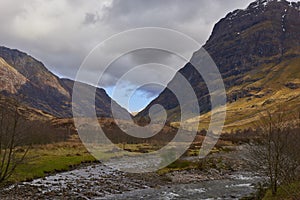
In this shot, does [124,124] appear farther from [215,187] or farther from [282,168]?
[282,168]

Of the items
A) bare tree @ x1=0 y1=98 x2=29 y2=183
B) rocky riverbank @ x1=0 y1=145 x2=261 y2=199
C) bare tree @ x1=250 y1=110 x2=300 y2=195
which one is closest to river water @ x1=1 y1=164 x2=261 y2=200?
rocky riverbank @ x1=0 y1=145 x2=261 y2=199

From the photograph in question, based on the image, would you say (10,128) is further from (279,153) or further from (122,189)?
(122,189)

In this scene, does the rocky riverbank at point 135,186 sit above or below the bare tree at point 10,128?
below

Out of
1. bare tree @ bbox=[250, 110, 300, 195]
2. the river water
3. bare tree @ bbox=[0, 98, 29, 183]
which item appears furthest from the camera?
the river water

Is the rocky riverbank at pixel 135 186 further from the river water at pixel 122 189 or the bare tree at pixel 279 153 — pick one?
the bare tree at pixel 279 153

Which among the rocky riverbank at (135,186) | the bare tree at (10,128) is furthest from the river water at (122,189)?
the bare tree at (10,128)

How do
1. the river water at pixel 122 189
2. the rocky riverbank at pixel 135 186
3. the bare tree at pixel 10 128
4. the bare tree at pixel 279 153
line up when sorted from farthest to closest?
the rocky riverbank at pixel 135 186, the river water at pixel 122 189, the bare tree at pixel 279 153, the bare tree at pixel 10 128

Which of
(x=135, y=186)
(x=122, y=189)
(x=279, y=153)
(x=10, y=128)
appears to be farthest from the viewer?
(x=135, y=186)

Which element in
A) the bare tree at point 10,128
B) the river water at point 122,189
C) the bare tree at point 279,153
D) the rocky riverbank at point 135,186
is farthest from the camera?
the rocky riverbank at point 135,186

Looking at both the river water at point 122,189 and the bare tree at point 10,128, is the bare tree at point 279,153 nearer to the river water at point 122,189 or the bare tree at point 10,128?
the river water at point 122,189

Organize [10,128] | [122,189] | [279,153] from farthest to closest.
→ [122,189] → [279,153] → [10,128]

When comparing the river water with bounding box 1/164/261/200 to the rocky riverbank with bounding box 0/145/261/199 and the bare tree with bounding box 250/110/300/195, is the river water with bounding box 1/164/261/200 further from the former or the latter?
the bare tree with bounding box 250/110/300/195

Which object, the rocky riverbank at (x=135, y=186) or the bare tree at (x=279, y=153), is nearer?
the bare tree at (x=279, y=153)

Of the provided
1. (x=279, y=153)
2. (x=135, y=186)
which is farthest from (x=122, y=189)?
(x=279, y=153)
